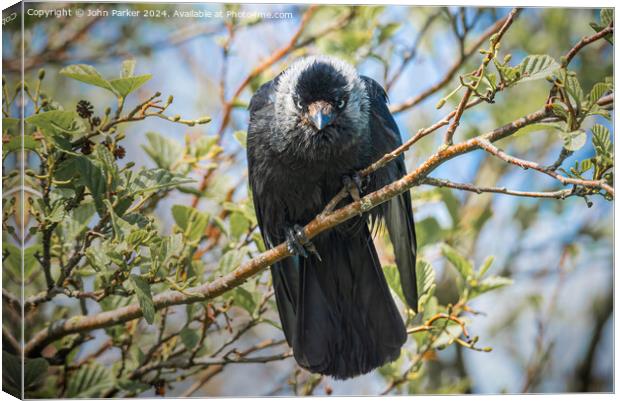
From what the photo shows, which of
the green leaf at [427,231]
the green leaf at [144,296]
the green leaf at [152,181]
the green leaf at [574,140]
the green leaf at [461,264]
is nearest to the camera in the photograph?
the green leaf at [574,140]

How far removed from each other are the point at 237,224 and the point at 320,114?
0.56 metres

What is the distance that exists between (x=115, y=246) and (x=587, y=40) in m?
1.47

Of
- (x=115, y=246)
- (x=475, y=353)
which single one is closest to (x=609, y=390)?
(x=475, y=353)

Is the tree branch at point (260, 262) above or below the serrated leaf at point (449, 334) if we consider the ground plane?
above

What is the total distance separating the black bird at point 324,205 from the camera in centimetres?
254

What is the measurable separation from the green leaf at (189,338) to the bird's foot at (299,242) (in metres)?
0.48

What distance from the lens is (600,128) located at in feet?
6.52

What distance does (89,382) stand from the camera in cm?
261

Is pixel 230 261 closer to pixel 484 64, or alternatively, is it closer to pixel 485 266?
pixel 485 266

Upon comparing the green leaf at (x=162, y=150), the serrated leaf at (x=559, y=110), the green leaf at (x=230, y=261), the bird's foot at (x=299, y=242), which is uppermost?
the green leaf at (x=162, y=150)

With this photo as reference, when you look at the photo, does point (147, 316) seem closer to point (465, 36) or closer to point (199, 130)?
point (199, 130)

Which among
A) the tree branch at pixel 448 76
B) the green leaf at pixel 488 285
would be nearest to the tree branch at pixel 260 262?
the green leaf at pixel 488 285

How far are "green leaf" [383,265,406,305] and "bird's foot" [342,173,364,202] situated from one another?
0.36 metres

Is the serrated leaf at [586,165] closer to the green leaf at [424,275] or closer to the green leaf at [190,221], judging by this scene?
the green leaf at [424,275]
